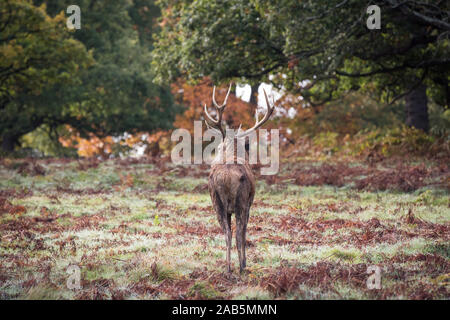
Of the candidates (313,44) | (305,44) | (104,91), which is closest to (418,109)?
(313,44)

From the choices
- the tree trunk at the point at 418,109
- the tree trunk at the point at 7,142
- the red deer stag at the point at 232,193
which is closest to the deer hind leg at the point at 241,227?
the red deer stag at the point at 232,193

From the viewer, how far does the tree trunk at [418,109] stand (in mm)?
19234

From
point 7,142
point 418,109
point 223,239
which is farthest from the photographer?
point 7,142

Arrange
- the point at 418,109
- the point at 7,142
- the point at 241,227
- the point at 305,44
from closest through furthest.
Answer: the point at 241,227 → the point at 305,44 → the point at 418,109 → the point at 7,142

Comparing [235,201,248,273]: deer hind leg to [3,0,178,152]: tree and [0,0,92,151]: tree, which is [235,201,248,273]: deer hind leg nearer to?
[0,0,92,151]: tree

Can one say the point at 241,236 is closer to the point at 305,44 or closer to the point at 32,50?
the point at 305,44

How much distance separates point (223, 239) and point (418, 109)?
48.9ft

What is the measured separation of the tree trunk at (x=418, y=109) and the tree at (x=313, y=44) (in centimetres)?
4

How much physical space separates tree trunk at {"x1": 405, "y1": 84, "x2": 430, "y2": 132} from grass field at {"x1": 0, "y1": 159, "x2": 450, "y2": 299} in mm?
5580

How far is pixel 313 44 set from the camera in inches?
564

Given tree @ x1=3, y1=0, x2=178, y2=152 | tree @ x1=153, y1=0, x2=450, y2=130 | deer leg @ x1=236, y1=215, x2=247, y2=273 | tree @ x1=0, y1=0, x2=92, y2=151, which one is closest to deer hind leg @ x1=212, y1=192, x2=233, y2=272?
deer leg @ x1=236, y1=215, x2=247, y2=273

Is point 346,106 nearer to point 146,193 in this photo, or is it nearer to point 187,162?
point 187,162

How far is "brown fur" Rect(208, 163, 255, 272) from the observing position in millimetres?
5246

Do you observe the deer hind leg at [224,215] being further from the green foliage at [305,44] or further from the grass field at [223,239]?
the green foliage at [305,44]
